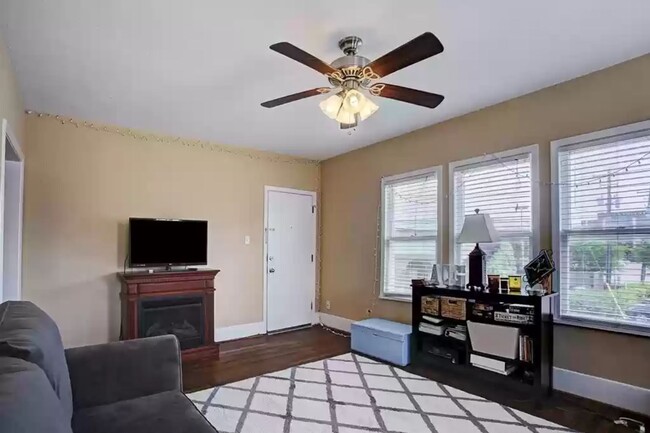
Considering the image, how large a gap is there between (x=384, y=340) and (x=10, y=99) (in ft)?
12.7

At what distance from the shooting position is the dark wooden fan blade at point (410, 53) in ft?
6.29

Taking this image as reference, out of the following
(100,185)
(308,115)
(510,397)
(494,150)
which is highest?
(308,115)

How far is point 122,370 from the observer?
6.74 ft

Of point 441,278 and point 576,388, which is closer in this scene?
point 576,388

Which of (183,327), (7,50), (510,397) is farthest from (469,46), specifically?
(183,327)

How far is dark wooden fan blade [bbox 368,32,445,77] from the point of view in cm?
192

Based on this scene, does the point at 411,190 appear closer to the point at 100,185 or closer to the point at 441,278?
the point at 441,278

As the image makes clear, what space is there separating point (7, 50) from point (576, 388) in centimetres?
484

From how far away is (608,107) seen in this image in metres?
3.01

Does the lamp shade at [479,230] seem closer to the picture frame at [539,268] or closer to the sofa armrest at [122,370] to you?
the picture frame at [539,268]

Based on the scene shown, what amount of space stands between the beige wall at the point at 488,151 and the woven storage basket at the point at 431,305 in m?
0.56

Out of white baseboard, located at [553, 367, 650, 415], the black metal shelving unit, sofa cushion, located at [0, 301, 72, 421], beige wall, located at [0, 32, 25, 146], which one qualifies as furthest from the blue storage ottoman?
Result: beige wall, located at [0, 32, 25, 146]

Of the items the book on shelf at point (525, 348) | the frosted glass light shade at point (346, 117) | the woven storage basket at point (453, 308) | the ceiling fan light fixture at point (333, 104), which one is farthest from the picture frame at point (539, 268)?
the ceiling fan light fixture at point (333, 104)

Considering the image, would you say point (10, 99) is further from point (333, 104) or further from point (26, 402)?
point (26, 402)
